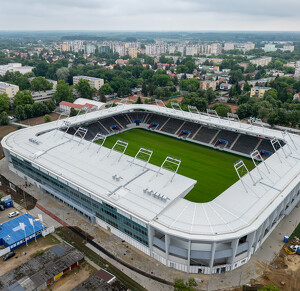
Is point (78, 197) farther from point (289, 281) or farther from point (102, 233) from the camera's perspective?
point (289, 281)

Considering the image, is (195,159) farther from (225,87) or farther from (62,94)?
(225,87)

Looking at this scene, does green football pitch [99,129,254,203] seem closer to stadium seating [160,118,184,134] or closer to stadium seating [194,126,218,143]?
stadium seating [160,118,184,134]

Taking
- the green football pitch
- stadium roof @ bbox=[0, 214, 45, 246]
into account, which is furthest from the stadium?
stadium roof @ bbox=[0, 214, 45, 246]

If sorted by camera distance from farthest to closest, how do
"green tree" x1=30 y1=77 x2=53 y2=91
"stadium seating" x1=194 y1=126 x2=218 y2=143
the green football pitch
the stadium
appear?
"green tree" x1=30 y1=77 x2=53 y2=91 < "stadium seating" x1=194 y1=126 x2=218 y2=143 < the green football pitch < the stadium

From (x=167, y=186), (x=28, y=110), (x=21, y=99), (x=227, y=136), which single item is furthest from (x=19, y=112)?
(x=167, y=186)

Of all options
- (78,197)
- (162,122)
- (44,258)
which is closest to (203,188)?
(78,197)

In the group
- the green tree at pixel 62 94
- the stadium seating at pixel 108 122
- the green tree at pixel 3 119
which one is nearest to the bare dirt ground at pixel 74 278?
the stadium seating at pixel 108 122
